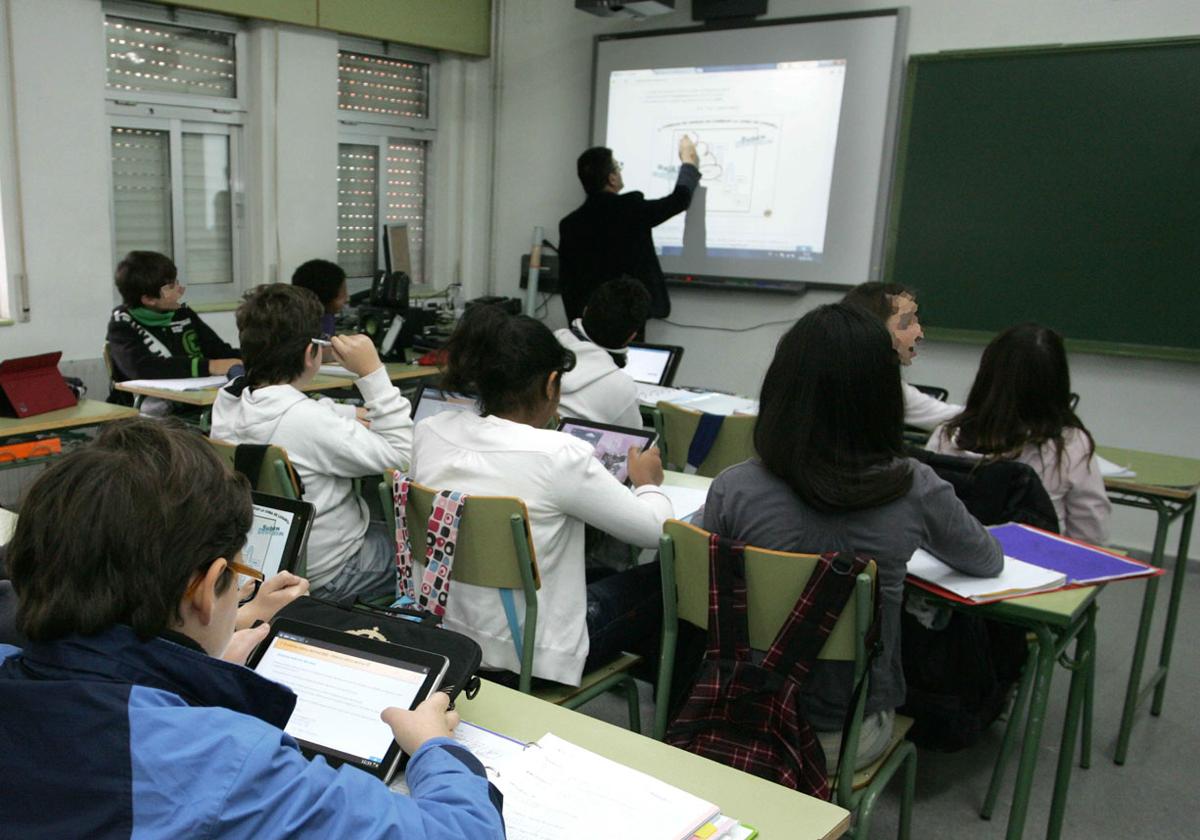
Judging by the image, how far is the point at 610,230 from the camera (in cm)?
527

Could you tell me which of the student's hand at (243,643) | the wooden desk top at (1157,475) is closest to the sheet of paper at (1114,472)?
the wooden desk top at (1157,475)

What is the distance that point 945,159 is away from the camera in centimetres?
492

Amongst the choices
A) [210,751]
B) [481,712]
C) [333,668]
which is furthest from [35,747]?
[481,712]

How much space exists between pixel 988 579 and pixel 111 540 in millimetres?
1624

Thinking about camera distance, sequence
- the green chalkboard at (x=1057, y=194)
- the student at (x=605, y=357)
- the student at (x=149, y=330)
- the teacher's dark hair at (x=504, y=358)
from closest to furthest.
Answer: the teacher's dark hair at (x=504, y=358) < the student at (x=605, y=357) < the student at (x=149, y=330) < the green chalkboard at (x=1057, y=194)

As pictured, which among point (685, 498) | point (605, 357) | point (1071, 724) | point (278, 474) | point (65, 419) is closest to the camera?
point (1071, 724)

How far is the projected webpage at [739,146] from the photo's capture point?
17.5ft

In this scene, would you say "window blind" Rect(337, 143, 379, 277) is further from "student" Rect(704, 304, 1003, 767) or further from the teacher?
"student" Rect(704, 304, 1003, 767)

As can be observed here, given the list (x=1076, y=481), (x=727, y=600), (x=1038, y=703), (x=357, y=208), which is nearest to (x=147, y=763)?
(x=727, y=600)

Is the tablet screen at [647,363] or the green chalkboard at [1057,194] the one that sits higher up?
the green chalkboard at [1057,194]

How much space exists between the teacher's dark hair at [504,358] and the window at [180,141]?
3632 mm

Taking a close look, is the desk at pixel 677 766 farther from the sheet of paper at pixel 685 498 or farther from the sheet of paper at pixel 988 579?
the sheet of paper at pixel 685 498

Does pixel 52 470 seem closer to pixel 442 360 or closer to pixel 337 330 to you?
pixel 442 360

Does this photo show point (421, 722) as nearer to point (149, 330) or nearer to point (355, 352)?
point (355, 352)
